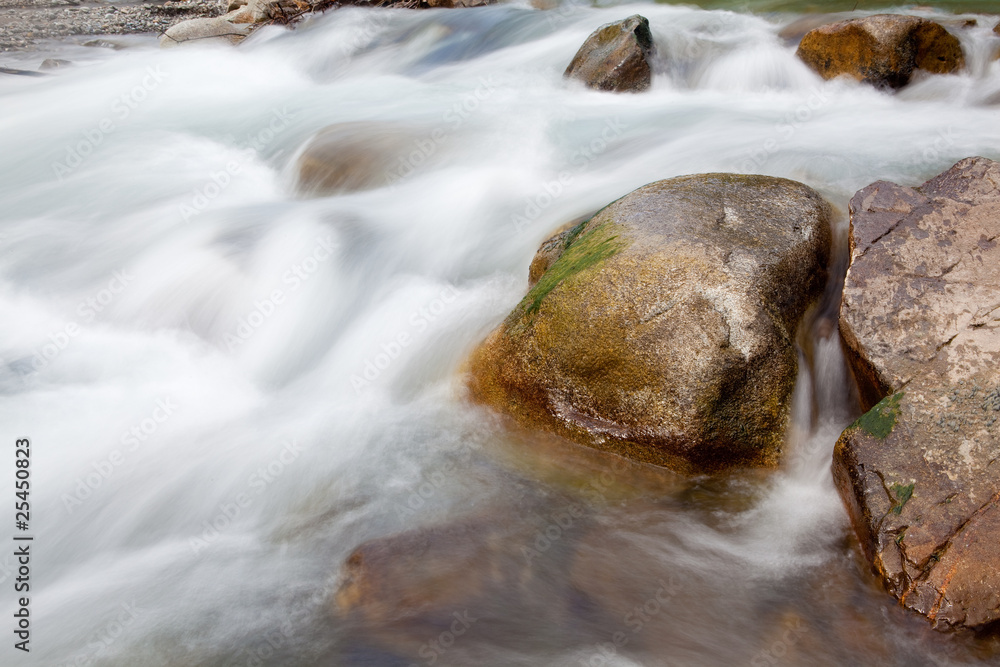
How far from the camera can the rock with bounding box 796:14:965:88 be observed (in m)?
8.04

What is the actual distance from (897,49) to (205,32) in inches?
436

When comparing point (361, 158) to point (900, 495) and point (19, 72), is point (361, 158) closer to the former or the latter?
point (900, 495)

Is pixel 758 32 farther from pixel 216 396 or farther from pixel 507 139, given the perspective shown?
pixel 216 396

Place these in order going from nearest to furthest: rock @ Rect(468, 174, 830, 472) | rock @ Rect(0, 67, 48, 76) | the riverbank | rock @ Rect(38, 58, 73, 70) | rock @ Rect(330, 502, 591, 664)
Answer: rock @ Rect(330, 502, 591, 664)
rock @ Rect(468, 174, 830, 472)
rock @ Rect(0, 67, 48, 76)
rock @ Rect(38, 58, 73, 70)
the riverbank

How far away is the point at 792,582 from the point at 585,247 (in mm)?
2256

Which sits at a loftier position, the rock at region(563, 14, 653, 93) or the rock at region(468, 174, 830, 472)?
the rock at region(563, 14, 653, 93)

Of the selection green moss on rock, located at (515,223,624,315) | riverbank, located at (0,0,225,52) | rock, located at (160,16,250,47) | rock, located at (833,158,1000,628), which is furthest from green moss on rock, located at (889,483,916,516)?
riverbank, located at (0,0,225,52)

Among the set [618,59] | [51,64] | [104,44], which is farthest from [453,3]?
[51,64]

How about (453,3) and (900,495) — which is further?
(453,3)

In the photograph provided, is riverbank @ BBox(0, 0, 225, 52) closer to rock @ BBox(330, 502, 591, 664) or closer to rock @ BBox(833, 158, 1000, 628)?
rock @ BBox(330, 502, 591, 664)

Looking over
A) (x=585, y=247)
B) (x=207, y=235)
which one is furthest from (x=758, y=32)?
(x=207, y=235)

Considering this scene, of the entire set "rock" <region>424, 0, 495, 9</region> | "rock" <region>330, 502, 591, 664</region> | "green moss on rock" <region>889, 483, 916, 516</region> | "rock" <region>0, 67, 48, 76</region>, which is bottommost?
"rock" <region>330, 502, 591, 664</region>

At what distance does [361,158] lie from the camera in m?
7.58
